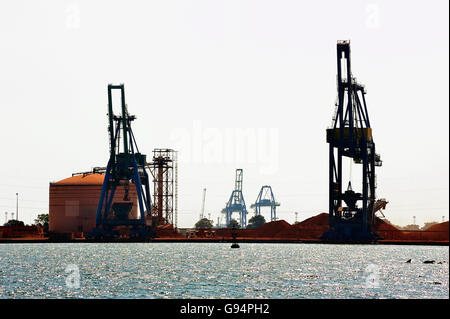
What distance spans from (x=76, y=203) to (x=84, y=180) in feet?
20.8

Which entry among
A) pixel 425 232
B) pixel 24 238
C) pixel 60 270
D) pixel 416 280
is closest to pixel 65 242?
pixel 24 238

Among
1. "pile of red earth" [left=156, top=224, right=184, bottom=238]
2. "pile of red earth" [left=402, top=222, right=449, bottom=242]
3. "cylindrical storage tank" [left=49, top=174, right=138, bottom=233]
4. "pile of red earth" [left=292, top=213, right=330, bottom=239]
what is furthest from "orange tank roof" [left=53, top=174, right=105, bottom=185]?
"pile of red earth" [left=402, top=222, right=449, bottom=242]

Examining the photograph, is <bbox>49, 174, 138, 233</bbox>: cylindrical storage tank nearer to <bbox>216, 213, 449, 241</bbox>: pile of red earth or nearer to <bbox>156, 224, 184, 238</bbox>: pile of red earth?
<bbox>156, 224, 184, 238</bbox>: pile of red earth

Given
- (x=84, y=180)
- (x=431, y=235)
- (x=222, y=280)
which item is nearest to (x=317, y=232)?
(x=431, y=235)

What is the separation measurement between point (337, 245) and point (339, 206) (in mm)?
14672

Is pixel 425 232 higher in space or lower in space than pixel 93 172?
lower

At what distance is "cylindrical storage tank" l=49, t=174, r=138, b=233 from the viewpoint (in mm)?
185000

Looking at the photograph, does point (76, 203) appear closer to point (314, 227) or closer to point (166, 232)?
point (166, 232)

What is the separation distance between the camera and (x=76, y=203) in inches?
7352

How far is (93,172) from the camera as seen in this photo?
191375 mm

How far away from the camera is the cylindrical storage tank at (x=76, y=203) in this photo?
→ 18500cm

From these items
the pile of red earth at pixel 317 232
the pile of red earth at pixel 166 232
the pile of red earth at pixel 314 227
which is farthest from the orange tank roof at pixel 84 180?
the pile of red earth at pixel 314 227
